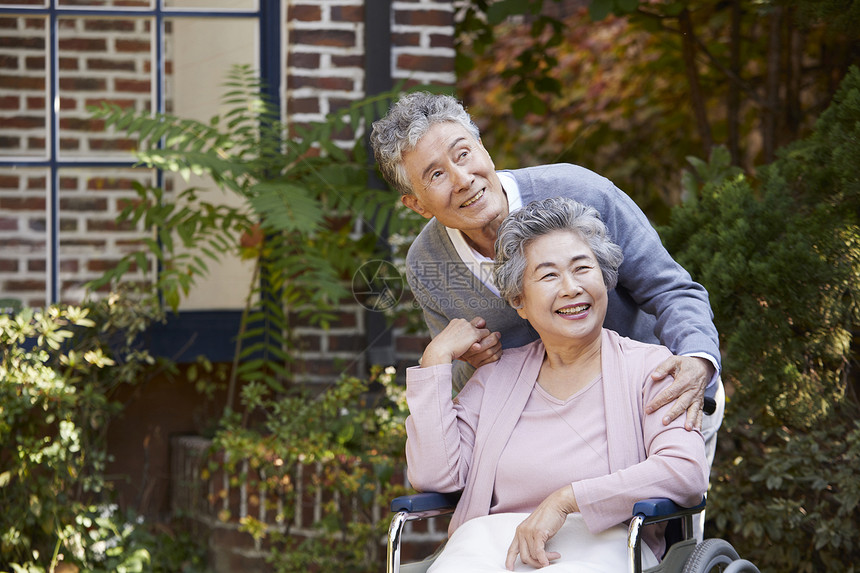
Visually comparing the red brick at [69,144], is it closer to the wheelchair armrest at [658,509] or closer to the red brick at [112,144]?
the red brick at [112,144]

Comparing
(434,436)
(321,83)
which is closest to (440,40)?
(321,83)

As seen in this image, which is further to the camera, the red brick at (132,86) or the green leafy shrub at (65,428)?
the red brick at (132,86)

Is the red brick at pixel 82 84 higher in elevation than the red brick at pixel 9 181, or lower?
higher

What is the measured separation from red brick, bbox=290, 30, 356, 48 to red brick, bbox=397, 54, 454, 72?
0.70 feet

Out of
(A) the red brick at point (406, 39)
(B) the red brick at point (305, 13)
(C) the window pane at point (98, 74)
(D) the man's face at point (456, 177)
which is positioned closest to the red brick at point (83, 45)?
(C) the window pane at point (98, 74)

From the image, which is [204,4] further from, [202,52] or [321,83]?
[321,83]

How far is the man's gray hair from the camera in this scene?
216 cm

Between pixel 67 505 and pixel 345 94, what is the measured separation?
1.90m

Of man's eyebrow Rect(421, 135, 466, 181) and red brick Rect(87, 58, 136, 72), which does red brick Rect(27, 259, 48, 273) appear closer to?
red brick Rect(87, 58, 136, 72)

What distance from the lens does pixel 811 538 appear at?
2.90m

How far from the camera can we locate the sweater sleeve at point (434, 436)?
2.07 meters

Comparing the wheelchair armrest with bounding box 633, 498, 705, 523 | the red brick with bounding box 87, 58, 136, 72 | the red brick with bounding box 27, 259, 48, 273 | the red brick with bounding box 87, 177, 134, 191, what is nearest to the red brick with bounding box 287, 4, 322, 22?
the red brick with bounding box 87, 58, 136, 72

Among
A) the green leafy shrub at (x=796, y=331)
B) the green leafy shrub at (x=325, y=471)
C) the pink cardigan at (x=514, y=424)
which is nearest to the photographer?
the pink cardigan at (x=514, y=424)

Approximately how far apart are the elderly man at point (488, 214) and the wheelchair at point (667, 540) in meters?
0.29
